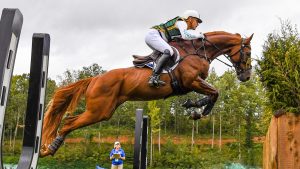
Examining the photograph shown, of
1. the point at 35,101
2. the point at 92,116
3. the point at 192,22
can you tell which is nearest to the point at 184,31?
the point at 192,22

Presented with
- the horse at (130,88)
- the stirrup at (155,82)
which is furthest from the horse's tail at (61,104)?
the stirrup at (155,82)

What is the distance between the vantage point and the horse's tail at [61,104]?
13.5ft

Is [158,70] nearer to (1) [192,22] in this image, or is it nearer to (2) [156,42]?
(2) [156,42]

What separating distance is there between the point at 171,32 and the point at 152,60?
348 mm

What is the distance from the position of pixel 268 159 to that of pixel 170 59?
1.51 meters

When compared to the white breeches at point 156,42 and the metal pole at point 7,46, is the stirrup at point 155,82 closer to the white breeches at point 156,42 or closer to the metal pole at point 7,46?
the white breeches at point 156,42

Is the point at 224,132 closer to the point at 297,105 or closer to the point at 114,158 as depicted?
the point at 114,158

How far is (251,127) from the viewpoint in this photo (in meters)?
28.1

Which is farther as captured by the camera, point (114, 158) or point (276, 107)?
point (114, 158)

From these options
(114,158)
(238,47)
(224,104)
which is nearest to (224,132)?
(224,104)

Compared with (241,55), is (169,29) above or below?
above

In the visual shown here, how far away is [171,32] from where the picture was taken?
14.0 ft

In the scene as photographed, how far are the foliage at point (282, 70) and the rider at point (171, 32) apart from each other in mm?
1181

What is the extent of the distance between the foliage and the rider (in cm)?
118
